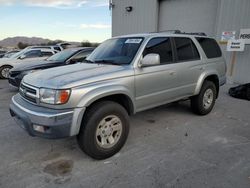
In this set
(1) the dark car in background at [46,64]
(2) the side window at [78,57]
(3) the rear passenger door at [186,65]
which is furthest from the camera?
(2) the side window at [78,57]

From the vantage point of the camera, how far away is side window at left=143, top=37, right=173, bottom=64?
3.73 m

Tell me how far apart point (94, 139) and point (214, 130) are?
8.13ft

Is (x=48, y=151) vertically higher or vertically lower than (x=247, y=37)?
lower

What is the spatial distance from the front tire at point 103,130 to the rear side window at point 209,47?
2694 millimetres

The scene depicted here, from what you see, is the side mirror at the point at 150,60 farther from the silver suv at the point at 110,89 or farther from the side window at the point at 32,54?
the side window at the point at 32,54

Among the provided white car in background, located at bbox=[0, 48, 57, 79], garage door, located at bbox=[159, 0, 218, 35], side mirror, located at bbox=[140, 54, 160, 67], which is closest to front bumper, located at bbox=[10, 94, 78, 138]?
side mirror, located at bbox=[140, 54, 160, 67]

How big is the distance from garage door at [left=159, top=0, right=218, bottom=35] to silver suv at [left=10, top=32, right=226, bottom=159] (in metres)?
5.54

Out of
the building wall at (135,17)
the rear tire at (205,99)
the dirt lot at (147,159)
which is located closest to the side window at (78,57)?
the dirt lot at (147,159)

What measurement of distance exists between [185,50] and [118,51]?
1452 millimetres

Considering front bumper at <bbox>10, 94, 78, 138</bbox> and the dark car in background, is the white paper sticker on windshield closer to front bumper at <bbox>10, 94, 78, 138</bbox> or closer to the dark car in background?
front bumper at <bbox>10, 94, 78, 138</bbox>

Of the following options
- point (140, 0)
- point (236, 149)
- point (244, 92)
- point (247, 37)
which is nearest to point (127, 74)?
point (236, 149)

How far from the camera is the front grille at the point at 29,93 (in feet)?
9.57

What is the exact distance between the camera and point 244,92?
644 centimetres

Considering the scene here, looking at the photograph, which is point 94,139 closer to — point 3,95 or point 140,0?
point 3,95
